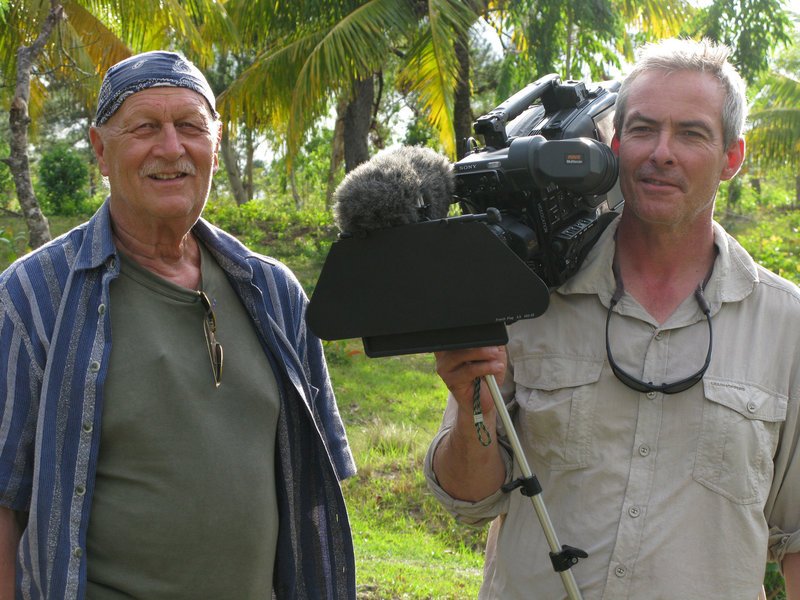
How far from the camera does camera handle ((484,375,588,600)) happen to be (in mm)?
2154

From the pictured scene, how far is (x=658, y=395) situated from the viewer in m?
2.27

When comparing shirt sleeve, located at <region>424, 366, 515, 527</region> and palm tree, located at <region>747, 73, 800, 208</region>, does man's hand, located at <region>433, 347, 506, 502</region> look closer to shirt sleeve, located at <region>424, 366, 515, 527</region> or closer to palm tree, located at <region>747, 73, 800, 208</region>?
shirt sleeve, located at <region>424, 366, 515, 527</region>

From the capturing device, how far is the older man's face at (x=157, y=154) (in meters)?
2.41

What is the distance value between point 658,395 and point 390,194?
83cm

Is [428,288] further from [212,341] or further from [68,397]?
[68,397]

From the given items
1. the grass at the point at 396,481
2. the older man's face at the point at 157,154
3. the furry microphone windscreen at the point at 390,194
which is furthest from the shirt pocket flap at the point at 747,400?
the grass at the point at 396,481

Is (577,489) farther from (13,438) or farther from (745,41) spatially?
(745,41)

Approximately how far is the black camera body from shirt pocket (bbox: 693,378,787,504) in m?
0.48

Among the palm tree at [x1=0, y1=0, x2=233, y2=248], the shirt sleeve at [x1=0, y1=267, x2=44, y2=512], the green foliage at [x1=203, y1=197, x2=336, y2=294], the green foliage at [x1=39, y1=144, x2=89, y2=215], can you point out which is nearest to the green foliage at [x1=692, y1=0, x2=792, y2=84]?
the green foliage at [x1=203, y1=197, x2=336, y2=294]

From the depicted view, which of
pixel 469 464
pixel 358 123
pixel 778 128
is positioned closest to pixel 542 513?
pixel 469 464

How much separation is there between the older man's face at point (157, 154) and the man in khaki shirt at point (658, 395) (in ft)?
2.72

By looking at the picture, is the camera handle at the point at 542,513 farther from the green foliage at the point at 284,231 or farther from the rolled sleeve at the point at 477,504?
the green foliage at the point at 284,231

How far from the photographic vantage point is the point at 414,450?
307 inches

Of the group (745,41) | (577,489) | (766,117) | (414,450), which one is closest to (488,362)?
(577,489)
